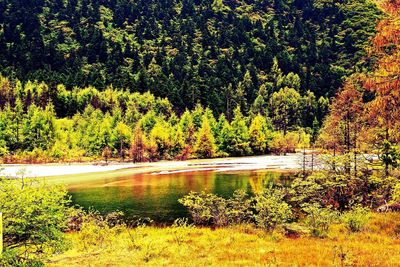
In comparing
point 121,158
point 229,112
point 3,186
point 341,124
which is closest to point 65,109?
point 121,158

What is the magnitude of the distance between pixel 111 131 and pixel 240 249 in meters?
74.5

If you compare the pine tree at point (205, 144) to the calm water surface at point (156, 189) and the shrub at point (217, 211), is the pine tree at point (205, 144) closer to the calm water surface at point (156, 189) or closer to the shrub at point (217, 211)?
the calm water surface at point (156, 189)

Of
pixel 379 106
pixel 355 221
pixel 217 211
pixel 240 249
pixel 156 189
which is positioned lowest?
pixel 156 189

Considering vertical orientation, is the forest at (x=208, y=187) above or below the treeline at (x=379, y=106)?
below

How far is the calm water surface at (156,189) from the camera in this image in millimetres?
34528

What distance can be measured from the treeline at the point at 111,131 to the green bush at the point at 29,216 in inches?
2355

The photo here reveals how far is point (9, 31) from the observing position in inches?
7677

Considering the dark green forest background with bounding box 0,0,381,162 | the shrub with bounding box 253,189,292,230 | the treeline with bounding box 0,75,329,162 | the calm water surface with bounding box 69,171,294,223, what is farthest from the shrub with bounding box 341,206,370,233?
the treeline with bounding box 0,75,329,162

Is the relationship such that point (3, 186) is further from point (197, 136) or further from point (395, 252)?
point (197, 136)

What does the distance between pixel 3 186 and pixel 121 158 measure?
242ft

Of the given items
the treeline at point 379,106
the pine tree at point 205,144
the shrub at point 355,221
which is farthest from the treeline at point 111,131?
the shrub at point 355,221

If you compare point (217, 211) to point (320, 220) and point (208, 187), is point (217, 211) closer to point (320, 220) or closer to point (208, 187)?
point (320, 220)

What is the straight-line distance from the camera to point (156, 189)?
Answer: 151 ft

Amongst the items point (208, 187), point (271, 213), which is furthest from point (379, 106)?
point (208, 187)
